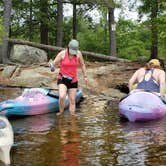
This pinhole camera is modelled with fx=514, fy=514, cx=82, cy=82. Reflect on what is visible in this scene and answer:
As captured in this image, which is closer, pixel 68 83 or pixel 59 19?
pixel 68 83

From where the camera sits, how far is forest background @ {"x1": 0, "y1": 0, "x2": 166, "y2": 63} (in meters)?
21.3

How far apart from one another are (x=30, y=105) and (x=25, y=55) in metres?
10.5

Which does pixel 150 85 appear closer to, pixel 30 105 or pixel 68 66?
pixel 68 66

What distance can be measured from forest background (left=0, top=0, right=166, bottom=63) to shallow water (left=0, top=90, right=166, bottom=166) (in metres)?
7.07

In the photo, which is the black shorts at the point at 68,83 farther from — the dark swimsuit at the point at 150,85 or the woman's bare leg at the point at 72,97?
the dark swimsuit at the point at 150,85

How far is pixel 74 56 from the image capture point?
1120 centimetres

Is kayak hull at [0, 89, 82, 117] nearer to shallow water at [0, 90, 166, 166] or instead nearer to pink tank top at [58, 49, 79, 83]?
shallow water at [0, 90, 166, 166]

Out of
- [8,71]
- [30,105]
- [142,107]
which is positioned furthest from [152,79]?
[8,71]

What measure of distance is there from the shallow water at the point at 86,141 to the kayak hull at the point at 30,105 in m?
0.17

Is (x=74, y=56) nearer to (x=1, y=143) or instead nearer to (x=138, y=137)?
(x=138, y=137)

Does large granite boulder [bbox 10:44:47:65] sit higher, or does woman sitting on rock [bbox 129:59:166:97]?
large granite boulder [bbox 10:44:47:65]

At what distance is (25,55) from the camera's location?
21.5 m

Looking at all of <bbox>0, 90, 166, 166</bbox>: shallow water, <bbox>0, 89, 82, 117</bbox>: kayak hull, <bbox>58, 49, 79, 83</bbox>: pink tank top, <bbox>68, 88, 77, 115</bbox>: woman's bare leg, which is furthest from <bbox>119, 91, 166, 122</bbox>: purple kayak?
<bbox>0, 89, 82, 117</bbox>: kayak hull

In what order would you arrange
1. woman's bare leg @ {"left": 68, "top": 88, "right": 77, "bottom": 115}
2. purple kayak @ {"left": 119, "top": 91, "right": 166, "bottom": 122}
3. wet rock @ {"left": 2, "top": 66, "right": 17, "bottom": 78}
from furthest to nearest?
wet rock @ {"left": 2, "top": 66, "right": 17, "bottom": 78} → woman's bare leg @ {"left": 68, "top": 88, "right": 77, "bottom": 115} → purple kayak @ {"left": 119, "top": 91, "right": 166, "bottom": 122}
